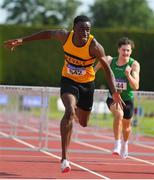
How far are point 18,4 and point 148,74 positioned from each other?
40.6 meters

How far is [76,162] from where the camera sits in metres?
12.2

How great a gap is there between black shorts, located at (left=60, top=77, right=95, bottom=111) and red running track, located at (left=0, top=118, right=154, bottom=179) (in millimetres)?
958

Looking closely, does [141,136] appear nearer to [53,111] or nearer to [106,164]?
[106,164]

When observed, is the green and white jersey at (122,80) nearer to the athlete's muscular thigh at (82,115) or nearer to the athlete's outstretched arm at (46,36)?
the athlete's muscular thigh at (82,115)

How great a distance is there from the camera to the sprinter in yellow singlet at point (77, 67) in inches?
372

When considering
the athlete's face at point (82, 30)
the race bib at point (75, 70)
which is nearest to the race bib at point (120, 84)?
the race bib at point (75, 70)

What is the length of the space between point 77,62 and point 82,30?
1.53ft

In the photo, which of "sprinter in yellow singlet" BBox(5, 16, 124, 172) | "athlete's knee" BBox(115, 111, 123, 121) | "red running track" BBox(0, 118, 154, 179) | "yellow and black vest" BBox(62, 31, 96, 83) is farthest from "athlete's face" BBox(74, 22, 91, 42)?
"athlete's knee" BBox(115, 111, 123, 121)

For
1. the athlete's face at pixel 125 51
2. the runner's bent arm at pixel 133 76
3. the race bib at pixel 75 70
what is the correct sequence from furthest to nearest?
1. the athlete's face at pixel 125 51
2. the runner's bent arm at pixel 133 76
3. the race bib at pixel 75 70

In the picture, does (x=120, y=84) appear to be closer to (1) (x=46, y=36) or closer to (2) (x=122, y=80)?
(2) (x=122, y=80)

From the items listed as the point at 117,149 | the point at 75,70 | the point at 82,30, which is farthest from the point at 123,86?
the point at 82,30

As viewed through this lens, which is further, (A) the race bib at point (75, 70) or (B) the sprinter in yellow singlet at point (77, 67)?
(A) the race bib at point (75, 70)

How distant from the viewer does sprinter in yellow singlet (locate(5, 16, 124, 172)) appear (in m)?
9.46

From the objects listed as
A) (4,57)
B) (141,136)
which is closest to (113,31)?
(4,57)
